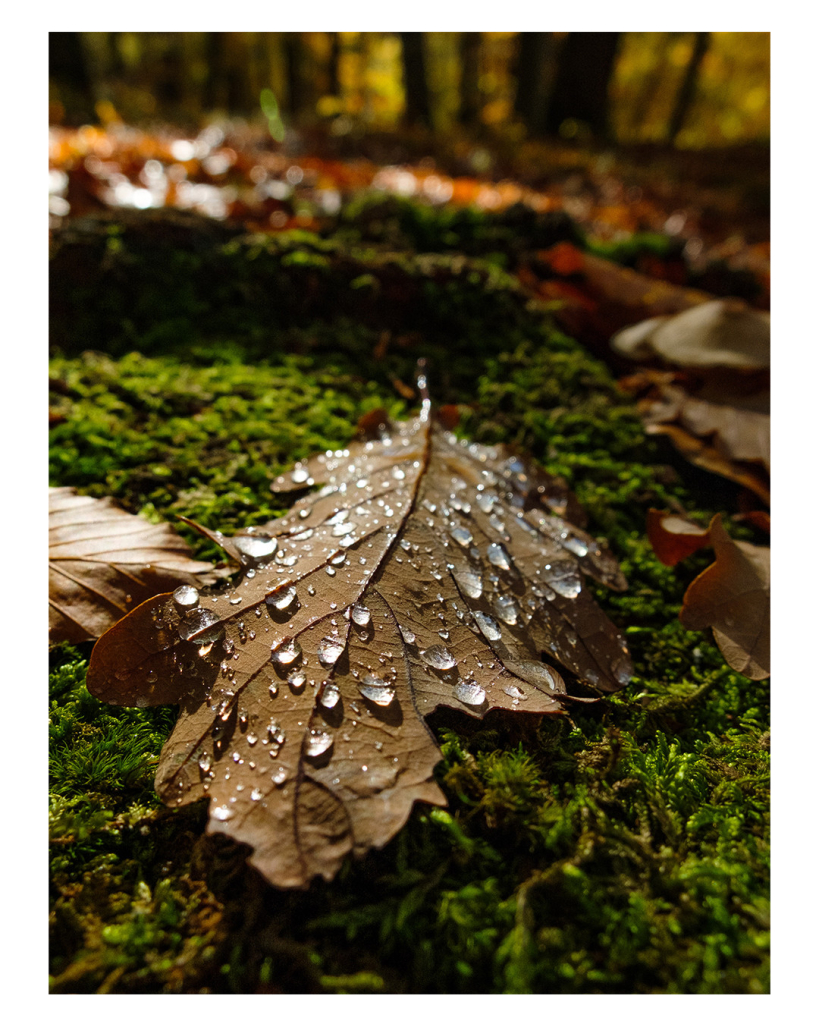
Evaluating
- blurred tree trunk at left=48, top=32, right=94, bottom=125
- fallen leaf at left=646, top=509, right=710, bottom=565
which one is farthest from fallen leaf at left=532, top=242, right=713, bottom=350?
blurred tree trunk at left=48, top=32, right=94, bottom=125

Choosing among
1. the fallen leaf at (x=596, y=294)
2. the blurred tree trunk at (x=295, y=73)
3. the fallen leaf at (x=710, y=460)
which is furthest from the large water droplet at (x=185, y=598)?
the blurred tree trunk at (x=295, y=73)

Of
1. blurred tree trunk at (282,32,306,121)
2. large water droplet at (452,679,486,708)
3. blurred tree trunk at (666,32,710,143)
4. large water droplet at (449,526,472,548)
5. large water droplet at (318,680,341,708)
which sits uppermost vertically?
blurred tree trunk at (282,32,306,121)

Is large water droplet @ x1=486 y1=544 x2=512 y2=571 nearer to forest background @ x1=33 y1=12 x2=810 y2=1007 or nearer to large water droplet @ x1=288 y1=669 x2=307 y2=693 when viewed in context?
large water droplet @ x1=288 y1=669 x2=307 y2=693

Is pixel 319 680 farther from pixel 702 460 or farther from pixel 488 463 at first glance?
pixel 702 460

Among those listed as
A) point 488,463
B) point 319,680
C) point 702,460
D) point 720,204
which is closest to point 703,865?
point 319,680

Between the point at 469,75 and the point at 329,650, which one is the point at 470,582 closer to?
the point at 329,650

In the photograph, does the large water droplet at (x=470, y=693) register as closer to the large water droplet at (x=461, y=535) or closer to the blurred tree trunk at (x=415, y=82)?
the large water droplet at (x=461, y=535)
